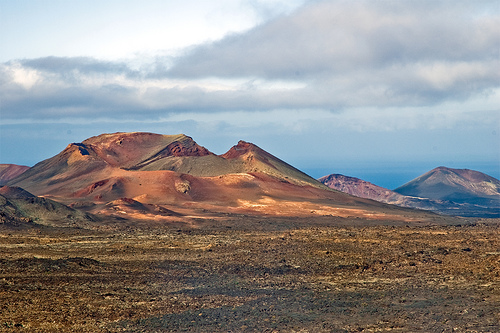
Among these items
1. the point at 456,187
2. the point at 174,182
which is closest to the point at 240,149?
the point at 174,182

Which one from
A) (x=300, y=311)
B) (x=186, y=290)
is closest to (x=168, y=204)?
(x=186, y=290)

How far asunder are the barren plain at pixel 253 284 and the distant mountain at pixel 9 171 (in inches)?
4195

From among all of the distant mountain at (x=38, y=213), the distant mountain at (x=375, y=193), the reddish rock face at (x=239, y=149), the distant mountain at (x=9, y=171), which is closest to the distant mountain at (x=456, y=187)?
the distant mountain at (x=375, y=193)

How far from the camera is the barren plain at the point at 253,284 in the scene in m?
23.4

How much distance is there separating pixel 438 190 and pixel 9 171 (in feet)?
391

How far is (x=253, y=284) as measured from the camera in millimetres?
31578

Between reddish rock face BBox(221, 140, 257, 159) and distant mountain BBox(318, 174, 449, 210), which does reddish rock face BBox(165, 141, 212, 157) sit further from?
distant mountain BBox(318, 174, 449, 210)

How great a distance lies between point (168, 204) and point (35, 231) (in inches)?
1380

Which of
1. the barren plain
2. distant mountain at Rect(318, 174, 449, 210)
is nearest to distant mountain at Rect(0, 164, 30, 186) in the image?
distant mountain at Rect(318, 174, 449, 210)

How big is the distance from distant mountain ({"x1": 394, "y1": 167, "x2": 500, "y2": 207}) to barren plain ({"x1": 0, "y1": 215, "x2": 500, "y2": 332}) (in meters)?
117

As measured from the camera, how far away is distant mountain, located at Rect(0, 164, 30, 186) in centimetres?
15148

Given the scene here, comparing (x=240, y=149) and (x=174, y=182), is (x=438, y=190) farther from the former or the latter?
(x=174, y=182)

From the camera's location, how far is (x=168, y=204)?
94562mm

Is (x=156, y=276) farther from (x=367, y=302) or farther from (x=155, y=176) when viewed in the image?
(x=155, y=176)
